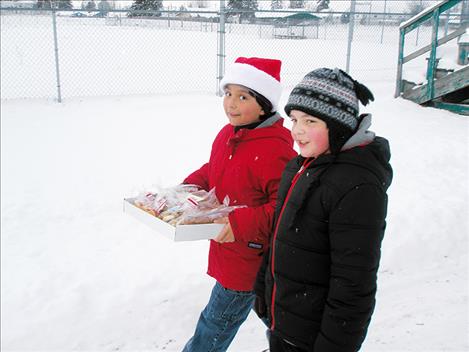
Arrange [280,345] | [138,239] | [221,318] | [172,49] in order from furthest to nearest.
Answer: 1. [172,49]
2. [138,239]
3. [221,318]
4. [280,345]

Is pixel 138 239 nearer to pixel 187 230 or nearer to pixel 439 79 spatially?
pixel 187 230

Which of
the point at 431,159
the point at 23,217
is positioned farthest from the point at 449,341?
the point at 23,217

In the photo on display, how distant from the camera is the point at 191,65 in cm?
1486

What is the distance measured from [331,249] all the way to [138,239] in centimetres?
324

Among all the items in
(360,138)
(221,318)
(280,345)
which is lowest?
(221,318)

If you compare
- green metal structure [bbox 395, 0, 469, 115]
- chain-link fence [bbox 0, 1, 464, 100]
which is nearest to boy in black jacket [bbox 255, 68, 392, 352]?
green metal structure [bbox 395, 0, 469, 115]

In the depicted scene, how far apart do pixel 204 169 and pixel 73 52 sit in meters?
15.1

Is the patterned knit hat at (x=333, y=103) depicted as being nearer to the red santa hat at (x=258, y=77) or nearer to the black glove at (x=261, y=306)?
the red santa hat at (x=258, y=77)

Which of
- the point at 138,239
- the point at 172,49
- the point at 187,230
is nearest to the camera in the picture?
the point at 187,230

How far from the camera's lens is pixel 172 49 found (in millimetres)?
17703

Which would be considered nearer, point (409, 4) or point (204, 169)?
point (204, 169)

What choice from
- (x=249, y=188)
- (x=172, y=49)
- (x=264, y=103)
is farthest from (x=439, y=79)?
(x=172, y=49)

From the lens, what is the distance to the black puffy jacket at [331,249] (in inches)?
65.0

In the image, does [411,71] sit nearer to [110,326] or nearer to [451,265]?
[451,265]
